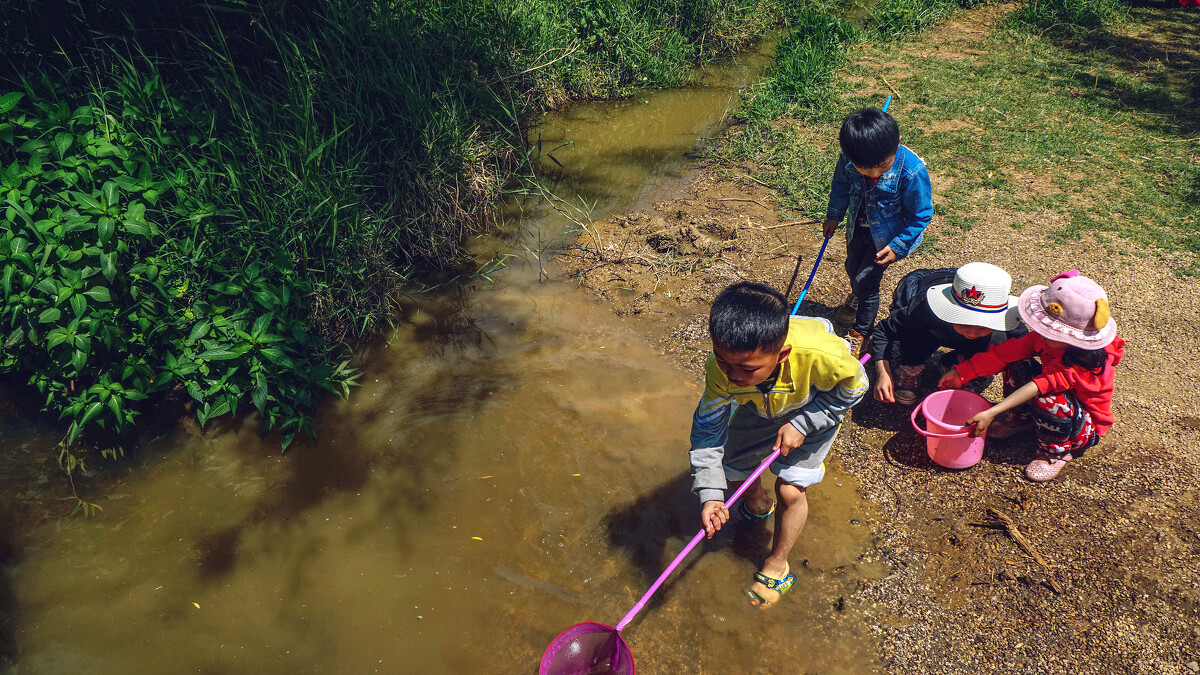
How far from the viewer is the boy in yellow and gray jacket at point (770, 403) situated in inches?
84.4

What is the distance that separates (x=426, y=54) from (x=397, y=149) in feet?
3.11

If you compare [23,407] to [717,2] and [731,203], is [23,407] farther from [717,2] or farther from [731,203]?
[717,2]

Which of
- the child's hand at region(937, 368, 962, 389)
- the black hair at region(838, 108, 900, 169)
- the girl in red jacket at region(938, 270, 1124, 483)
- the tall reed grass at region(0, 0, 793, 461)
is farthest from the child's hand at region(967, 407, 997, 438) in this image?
the tall reed grass at region(0, 0, 793, 461)

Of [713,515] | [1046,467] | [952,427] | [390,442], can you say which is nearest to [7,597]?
[390,442]

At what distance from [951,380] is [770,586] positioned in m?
1.42

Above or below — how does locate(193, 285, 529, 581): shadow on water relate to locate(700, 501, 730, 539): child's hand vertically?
below

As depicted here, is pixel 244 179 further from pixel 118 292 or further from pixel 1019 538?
pixel 1019 538

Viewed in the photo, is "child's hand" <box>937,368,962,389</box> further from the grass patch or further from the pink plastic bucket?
the grass patch

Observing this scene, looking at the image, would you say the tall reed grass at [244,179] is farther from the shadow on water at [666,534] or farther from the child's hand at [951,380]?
the child's hand at [951,380]

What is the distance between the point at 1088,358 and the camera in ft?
9.82

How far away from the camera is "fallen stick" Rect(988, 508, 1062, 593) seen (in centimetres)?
282

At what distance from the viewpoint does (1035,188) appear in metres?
5.22

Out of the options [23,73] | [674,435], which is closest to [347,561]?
[674,435]

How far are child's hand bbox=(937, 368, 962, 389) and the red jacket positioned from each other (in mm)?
29
